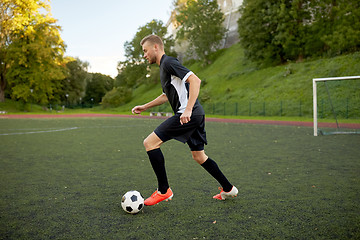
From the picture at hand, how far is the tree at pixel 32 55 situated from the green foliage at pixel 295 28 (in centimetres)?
2764

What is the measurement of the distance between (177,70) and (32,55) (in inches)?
1818

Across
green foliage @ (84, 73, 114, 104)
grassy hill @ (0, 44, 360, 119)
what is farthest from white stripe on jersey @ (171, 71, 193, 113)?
green foliage @ (84, 73, 114, 104)

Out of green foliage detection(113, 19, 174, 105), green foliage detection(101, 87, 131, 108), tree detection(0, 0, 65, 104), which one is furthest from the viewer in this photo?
green foliage detection(113, 19, 174, 105)

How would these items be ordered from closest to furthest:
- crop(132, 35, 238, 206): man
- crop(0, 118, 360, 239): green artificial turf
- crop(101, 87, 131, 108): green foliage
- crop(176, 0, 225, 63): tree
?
crop(0, 118, 360, 239): green artificial turf < crop(132, 35, 238, 206): man < crop(101, 87, 131, 108): green foliage < crop(176, 0, 225, 63): tree

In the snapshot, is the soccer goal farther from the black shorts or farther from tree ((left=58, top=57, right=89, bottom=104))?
tree ((left=58, top=57, right=89, bottom=104))

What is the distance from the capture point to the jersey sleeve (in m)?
3.37

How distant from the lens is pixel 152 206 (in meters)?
3.69

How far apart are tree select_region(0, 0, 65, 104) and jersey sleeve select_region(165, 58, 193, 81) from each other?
139ft

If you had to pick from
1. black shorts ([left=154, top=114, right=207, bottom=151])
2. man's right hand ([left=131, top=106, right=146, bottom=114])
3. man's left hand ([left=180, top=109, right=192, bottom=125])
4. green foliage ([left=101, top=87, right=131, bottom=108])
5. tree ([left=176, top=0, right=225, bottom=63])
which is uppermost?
tree ([left=176, top=0, right=225, bottom=63])

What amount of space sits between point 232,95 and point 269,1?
14184 millimetres

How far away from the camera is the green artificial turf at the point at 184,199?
9.37 ft

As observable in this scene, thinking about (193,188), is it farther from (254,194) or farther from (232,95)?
(232,95)

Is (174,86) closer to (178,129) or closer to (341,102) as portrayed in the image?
(178,129)

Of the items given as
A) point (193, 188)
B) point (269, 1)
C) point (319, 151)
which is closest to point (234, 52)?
point (269, 1)
